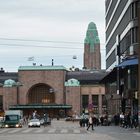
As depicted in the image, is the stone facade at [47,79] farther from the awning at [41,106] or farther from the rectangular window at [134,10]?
the rectangular window at [134,10]

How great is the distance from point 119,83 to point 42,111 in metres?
85.0

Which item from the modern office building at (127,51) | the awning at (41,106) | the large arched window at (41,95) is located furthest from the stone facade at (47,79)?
the modern office building at (127,51)

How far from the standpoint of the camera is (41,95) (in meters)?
169

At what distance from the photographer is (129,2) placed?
74.7 metres

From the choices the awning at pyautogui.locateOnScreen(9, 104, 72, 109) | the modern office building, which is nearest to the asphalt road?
the modern office building

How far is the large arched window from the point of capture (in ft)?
552

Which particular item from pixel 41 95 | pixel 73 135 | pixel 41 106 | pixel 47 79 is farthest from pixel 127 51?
pixel 41 95

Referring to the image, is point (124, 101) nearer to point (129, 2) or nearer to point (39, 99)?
point (129, 2)

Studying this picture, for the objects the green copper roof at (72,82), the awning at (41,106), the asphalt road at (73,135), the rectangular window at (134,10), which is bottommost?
the asphalt road at (73,135)

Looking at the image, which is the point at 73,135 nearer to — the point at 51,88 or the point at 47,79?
the point at 47,79

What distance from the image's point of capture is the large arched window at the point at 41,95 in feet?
552

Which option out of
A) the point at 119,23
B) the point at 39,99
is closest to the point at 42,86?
the point at 39,99

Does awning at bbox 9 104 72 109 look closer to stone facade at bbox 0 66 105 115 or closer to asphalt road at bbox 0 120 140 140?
stone facade at bbox 0 66 105 115

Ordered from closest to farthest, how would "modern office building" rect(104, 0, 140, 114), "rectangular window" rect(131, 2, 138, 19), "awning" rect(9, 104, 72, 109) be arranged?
"modern office building" rect(104, 0, 140, 114), "rectangular window" rect(131, 2, 138, 19), "awning" rect(9, 104, 72, 109)
